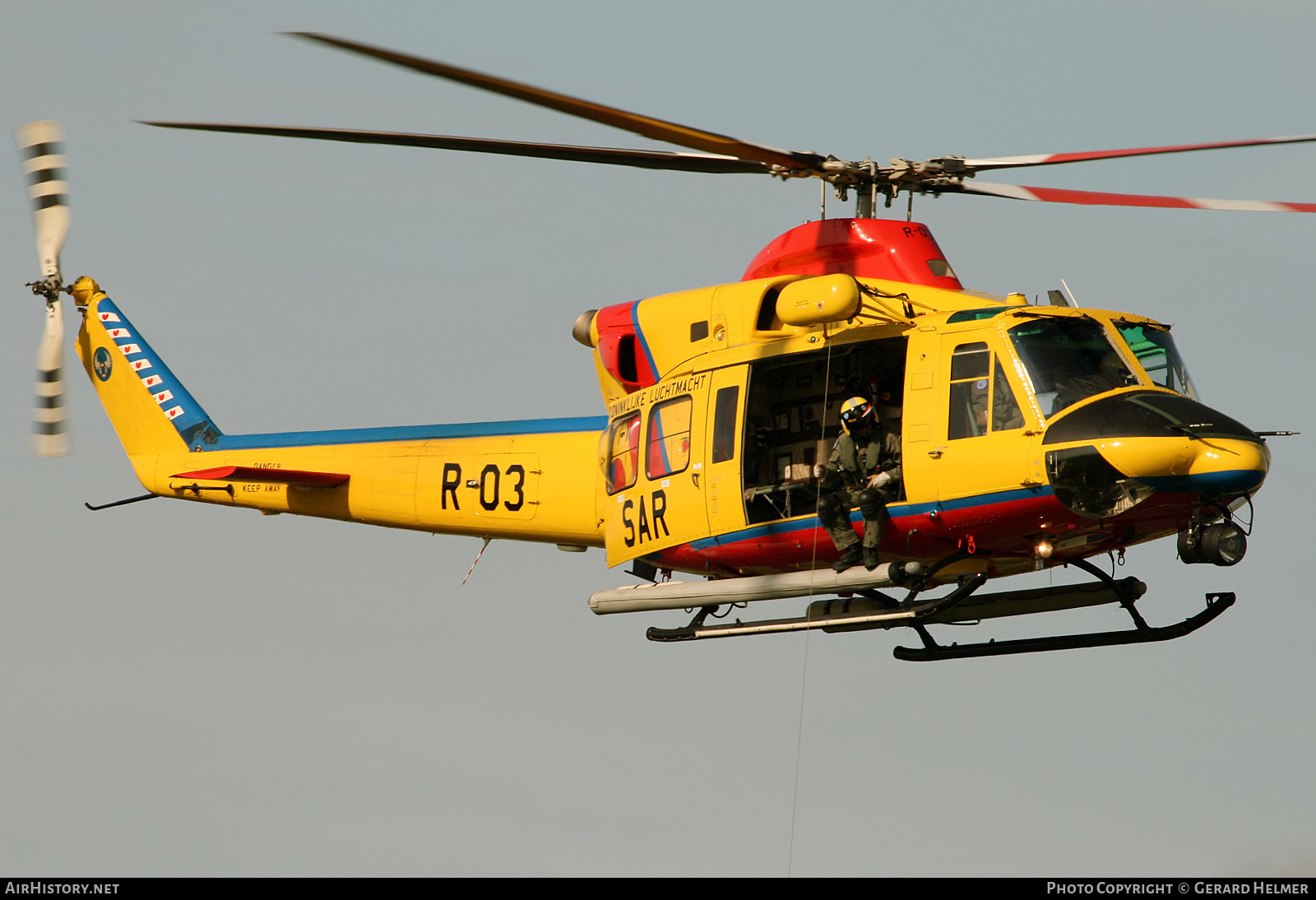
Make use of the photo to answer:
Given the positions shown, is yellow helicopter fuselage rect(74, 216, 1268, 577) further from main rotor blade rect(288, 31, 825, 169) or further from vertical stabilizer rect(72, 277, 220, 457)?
vertical stabilizer rect(72, 277, 220, 457)

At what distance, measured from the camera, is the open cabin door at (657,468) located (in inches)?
623

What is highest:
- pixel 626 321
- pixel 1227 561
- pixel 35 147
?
pixel 35 147

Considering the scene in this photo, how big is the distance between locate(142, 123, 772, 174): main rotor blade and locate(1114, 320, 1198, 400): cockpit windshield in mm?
3732

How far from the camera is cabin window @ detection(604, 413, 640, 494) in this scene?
1653cm

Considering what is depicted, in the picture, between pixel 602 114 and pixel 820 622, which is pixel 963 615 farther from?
pixel 602 114

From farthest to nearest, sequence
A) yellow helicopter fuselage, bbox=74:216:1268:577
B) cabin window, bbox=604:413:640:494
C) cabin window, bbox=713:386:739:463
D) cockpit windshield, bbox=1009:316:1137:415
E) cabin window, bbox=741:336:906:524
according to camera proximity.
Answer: cabin window, bbox=604:413:640:494 < cabin window, bbox=713:386:739:463 < cabin window, bbox=741:336:906:524 < cockpit windshield, bbox=1009:316:1137:415 < yellow helicopter fuselage, bbox=74:216:1268:577

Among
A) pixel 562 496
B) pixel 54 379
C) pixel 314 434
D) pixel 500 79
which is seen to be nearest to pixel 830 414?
pixel 562 496

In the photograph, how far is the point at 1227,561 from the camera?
13859 mm

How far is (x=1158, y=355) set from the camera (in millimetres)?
14664

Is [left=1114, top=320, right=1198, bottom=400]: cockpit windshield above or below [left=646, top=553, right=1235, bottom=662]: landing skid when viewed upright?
above

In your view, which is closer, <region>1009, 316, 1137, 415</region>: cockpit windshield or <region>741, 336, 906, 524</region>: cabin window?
<region>1009, 316, 1137, 415</region>: cockpit windshield

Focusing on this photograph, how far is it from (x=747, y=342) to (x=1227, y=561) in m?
4.58

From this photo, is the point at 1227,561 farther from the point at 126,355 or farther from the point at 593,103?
the point at 126,355

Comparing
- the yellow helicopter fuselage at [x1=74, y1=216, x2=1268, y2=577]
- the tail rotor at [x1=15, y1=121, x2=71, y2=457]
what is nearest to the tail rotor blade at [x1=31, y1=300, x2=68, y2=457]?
the tail rotor at [x1=15, y1=121, x2=71, y2=457]
